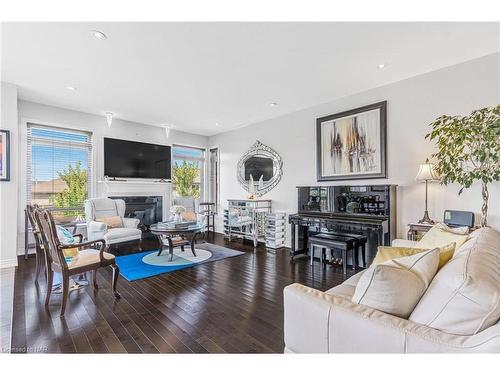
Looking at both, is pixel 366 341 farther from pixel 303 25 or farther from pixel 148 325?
pixel 303 25

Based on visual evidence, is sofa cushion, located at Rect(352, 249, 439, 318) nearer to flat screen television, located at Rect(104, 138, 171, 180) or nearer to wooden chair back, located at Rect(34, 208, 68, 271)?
wooden chair back, located at Rect(34, 208, 68, 271)

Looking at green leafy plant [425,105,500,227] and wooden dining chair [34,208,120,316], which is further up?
green leafy plant [425,105,500,227]

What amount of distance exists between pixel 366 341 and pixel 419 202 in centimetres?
308

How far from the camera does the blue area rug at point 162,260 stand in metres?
3.61

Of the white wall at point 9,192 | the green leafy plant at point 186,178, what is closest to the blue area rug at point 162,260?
the white wall at point 9,192

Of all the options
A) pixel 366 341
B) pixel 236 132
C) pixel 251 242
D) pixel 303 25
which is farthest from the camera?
pixel 236 132

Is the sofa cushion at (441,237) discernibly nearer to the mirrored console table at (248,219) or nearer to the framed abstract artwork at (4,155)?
the mirrored console table at (248,219)

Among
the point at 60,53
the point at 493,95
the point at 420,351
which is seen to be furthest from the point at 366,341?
the point at 60,53

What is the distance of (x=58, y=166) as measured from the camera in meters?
4.95

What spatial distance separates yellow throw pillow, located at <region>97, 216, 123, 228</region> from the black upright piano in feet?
10.7

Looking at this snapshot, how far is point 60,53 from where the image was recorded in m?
2.89

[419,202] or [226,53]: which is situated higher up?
[226,53]

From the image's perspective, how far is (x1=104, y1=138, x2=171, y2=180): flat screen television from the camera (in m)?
5.47

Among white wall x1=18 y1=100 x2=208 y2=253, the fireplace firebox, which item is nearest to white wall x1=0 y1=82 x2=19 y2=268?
white wall x1=18 y1=100 x2=208 y2=253
